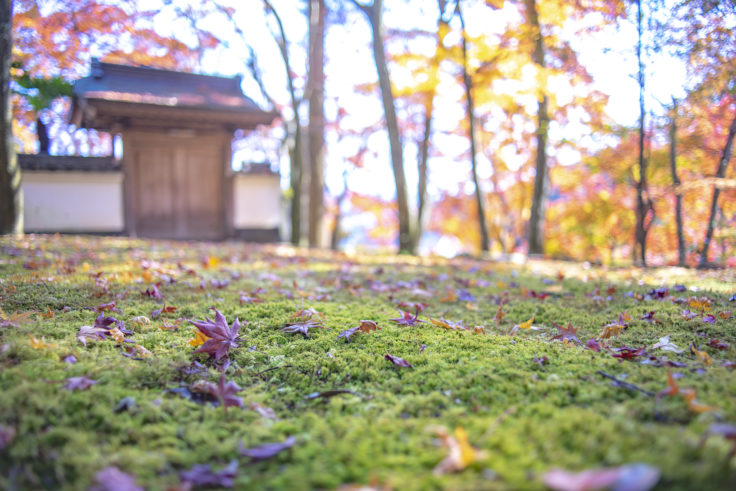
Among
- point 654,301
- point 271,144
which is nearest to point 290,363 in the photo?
point 654,301

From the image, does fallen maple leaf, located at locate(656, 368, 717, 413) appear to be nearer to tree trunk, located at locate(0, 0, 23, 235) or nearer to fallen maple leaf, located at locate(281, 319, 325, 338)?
fallen maple leaf, located at locate(281, 319, 325, 338)

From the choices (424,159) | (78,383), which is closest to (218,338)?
(78,383)

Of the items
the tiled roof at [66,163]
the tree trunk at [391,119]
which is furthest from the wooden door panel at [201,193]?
the tree trunk at [391,119]

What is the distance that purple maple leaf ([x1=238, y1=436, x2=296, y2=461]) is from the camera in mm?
1147

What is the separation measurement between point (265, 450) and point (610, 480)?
80 centimetres

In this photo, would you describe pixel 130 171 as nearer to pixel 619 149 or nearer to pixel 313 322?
pixel 313 322

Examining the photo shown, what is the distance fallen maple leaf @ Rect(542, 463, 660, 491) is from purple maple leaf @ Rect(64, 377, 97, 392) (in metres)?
1.39

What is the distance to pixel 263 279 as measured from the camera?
12.0 feet

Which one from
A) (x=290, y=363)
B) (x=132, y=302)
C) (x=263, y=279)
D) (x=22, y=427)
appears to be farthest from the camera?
(x=263, y=279)

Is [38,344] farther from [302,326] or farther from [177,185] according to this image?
[177,185]

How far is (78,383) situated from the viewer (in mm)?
1461

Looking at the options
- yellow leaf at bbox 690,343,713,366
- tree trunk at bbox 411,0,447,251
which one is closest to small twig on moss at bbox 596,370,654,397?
yellow leaf at bbox 690,343,713,366

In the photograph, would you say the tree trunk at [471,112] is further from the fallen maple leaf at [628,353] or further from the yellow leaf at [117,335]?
the yellow leaf at [117,335]

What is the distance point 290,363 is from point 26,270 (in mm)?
2505
